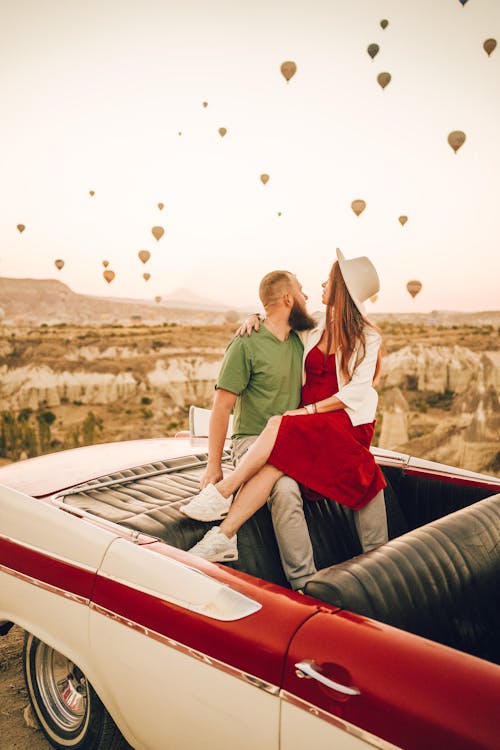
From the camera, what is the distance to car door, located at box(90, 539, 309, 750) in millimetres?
1625

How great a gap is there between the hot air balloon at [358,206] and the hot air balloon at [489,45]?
25.1 ft

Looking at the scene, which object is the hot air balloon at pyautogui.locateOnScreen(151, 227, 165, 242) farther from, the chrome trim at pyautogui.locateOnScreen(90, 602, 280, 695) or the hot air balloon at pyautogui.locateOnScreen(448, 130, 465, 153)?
the chrome trim at pyautogui.locateOnScreen(90, 602, 280, 695)

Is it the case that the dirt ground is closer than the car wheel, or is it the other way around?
the car wheel

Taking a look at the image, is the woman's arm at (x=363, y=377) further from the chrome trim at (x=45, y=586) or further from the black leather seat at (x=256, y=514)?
the chrome trim at (x=45, y=586)

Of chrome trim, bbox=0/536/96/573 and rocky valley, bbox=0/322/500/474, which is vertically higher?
chrome trim, bbox=0/536/96/573

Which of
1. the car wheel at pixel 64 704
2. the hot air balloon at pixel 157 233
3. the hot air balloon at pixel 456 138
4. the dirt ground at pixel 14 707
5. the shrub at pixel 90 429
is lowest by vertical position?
the shrub at pixel 90 429

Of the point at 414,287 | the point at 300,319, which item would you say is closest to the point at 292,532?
the point at 300,319

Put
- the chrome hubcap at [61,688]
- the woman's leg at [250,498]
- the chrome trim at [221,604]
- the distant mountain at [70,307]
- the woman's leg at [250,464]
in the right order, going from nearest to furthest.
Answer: the chrome trim at [221,604]
the chrome hubcap at [61,688]
the woman's leg at [250,498]
the woman's leg at [250,464]
the distant mountain at [70,307]

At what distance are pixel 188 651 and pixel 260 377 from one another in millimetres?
1399

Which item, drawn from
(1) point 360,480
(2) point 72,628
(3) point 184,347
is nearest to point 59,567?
(2) point 72,628

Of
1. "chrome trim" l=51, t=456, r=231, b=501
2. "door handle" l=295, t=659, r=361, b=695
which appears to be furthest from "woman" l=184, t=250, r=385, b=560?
"door handle" l=295, t=659, r=361, b=695

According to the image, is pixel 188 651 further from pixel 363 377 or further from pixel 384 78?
pixel 384 78

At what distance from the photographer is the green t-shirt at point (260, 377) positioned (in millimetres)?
2869

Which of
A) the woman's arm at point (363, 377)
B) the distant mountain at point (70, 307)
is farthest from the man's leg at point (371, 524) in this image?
the distant mountain at point (70, 307)
